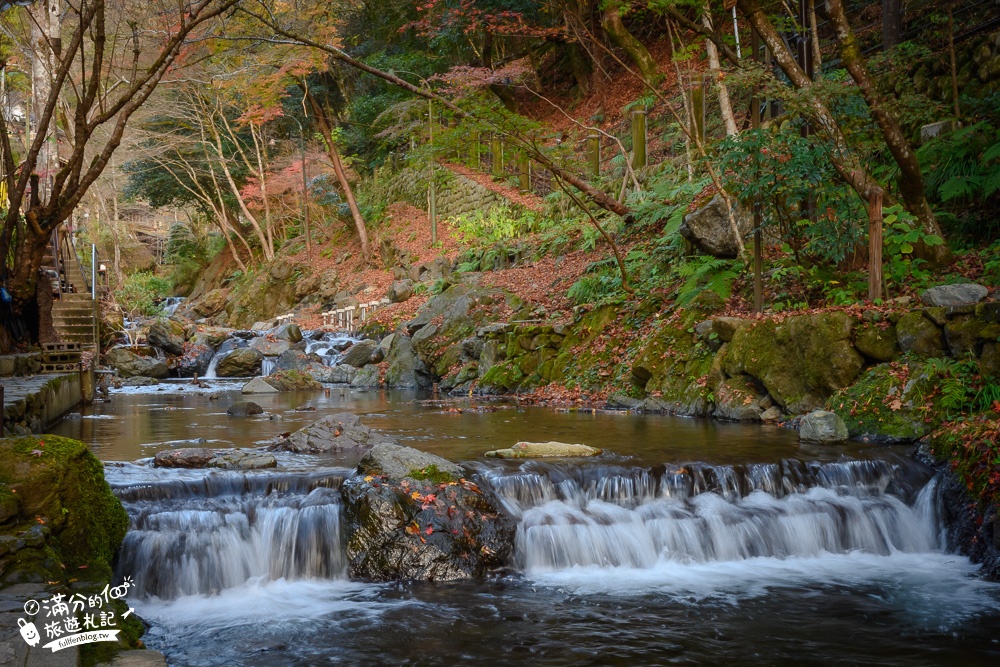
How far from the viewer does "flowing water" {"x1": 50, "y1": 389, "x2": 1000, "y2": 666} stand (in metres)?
5.02

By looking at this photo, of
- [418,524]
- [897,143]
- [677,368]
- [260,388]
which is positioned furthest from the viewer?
[260,388]

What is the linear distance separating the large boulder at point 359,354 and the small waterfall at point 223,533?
13.2m

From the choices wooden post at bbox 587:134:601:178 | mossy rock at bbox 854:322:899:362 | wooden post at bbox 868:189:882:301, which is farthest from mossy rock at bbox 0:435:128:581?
wooden post at bbox 587:134:601:178

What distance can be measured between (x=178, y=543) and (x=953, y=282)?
963cm

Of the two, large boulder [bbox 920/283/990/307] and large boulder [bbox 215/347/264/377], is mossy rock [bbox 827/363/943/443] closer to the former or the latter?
large boulder [bbox 920/283/990/307]

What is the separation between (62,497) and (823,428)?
26.1 feet

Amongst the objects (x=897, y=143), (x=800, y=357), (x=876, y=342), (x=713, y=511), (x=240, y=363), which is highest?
(x=897, y=143)

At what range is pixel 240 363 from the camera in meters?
22.1

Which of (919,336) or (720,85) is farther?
(720,85)

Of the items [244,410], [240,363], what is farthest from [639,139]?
[240,363]

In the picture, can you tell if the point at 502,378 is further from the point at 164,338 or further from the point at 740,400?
the point at 164,338

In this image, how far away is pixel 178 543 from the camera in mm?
6352

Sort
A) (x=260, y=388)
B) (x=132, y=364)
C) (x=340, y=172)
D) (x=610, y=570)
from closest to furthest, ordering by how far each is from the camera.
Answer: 1. (x=610, y=570)
2. (x=260, y=388)
3. (x=132, y=364)
4. (x=340, y=172)

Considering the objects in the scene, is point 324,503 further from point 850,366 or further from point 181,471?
point 850,366
